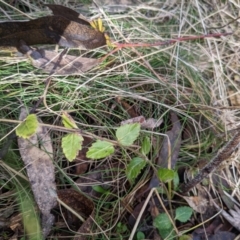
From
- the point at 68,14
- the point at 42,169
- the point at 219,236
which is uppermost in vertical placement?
the point at 68,14

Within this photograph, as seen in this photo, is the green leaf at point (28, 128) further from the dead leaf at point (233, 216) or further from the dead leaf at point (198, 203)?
the dead leaf at point (233, 216)

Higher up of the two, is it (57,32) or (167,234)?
(57,32)

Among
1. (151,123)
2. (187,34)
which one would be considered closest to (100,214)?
(151,123)

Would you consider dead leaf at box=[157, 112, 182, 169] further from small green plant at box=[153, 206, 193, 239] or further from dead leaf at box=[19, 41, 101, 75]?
dead leaf at box=[19, 41, 101, 75]

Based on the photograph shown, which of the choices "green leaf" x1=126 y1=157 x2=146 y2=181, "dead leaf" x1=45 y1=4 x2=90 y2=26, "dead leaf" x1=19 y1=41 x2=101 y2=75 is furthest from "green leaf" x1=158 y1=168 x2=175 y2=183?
"dead leaf" x1=45 y1=4 x2=90 y2=26

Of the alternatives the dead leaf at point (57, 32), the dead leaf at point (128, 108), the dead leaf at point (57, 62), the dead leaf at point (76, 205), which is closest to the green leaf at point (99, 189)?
the dead leaf at point (76, 205)

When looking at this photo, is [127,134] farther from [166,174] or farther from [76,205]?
[76,205]

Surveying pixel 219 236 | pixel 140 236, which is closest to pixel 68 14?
pixel 140 236
